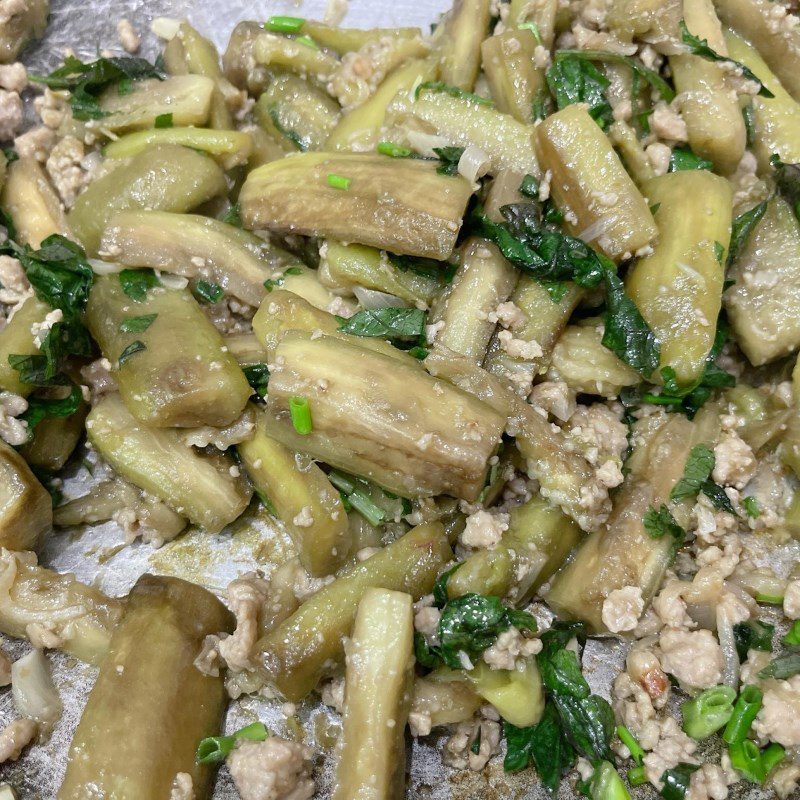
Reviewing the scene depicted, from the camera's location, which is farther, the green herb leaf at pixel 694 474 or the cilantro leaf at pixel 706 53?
the cilantro leaf at pixel 706 53

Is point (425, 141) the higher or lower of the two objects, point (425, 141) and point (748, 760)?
the higher

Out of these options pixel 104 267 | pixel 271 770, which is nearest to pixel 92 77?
pixel 104 267

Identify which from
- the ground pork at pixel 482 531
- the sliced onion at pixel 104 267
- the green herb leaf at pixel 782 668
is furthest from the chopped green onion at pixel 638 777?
the sliced onion at pixel 104 267

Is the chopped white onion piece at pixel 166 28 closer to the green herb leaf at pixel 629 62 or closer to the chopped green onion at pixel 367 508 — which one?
the green herb leaf at pixel 629 62

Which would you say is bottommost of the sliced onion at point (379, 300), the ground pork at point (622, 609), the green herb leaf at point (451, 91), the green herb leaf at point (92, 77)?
the ground pork at point (622, 609)

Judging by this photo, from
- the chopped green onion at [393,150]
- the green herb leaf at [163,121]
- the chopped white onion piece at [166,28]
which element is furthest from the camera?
the chopped white onion piece at [166,28]

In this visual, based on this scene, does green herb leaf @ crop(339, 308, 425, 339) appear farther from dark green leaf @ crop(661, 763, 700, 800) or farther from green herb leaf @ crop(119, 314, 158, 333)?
dark green leaf @ crop(661, 763, 700, 800)

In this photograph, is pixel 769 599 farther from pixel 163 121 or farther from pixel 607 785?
pixel 163 121
